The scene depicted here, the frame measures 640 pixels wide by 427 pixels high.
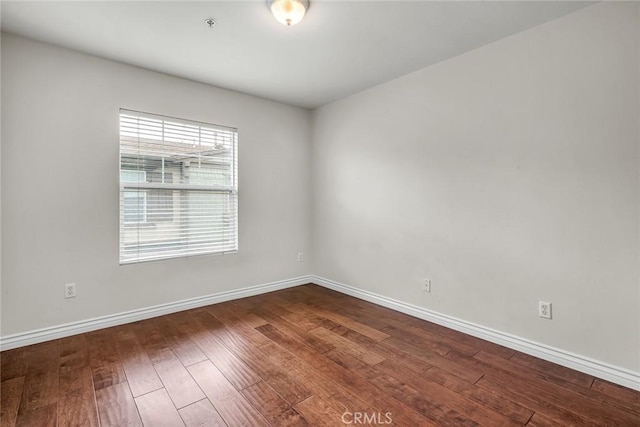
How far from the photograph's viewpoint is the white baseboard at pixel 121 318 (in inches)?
95.9

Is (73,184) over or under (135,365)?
over

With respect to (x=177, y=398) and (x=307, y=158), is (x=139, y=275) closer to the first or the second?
(x=177, y=398)

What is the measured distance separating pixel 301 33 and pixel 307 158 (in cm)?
205

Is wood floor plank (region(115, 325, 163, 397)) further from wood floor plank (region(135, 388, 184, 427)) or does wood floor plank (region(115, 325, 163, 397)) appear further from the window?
the window

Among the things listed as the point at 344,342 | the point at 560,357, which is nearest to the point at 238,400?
the point at 344,342

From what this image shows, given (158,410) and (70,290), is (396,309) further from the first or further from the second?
(70,290)

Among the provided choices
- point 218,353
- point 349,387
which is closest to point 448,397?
point 349,387

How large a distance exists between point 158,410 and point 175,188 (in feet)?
6.84

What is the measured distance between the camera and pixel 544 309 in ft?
7.47

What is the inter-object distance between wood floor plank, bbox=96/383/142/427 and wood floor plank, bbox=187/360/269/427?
37 centimetres

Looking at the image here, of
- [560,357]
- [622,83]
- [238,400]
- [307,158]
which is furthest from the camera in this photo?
[307,158]

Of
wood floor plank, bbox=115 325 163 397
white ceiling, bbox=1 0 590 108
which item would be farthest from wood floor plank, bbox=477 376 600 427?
white ceiling, bbox=1 0 590 108

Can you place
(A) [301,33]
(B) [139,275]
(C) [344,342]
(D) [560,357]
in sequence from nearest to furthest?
(D) [560,357] → (A) [301,33] → (C) [344,342] → (B) [139,275]

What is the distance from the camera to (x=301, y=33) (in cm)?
237
